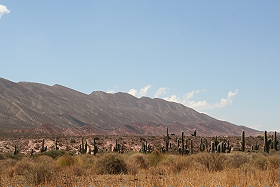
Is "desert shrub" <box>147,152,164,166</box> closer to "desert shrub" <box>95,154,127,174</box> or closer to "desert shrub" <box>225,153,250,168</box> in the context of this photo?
"desert shrub" <box>95,154,127,174</box>

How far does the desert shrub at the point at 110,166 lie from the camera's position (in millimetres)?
18844

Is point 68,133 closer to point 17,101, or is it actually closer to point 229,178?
point 17,101

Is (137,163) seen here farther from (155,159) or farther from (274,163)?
(274,163)

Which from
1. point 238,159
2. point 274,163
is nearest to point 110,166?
point 238,159

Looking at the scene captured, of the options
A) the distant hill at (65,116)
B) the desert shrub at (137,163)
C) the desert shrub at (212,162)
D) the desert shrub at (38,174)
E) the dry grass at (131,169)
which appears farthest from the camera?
the distant hill at (65,116)

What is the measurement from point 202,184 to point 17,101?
13805 centimetres

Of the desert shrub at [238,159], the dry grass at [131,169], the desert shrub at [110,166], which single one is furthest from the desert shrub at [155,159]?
the desert shrub at [238,159]

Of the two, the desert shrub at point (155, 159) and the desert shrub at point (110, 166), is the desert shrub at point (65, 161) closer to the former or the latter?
the desert shrub at point (110, 166)

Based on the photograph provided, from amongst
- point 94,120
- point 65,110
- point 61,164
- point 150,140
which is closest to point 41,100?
point 65,110

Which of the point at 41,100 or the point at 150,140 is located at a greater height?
the point at 41,100

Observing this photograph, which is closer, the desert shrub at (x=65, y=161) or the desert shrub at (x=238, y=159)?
the desert shrub at (x=238, y=159)

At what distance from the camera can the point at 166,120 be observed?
196 m

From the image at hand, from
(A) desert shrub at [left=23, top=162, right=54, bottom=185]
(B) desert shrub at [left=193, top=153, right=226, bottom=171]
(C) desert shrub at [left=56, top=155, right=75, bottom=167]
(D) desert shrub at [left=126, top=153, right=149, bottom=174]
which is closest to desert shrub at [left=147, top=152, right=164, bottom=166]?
(D) desert shrub at [left=126, top=153, right=149, bottom=174]

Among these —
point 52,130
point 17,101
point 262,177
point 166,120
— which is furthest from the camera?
point 166,120
